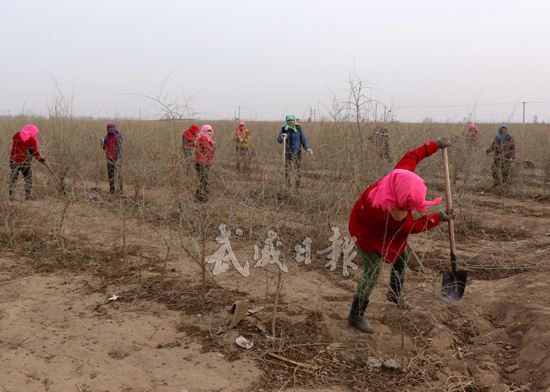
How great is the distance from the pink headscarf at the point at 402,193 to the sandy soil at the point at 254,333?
0.52m

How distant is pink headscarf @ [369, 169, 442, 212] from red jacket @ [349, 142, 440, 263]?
0.11 metres

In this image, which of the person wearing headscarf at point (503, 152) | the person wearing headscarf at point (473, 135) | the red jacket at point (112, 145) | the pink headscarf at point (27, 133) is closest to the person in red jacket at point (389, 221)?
the person wearing headscarf at point (473, 135)

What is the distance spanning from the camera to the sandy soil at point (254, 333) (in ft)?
8.20

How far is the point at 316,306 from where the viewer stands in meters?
3.42

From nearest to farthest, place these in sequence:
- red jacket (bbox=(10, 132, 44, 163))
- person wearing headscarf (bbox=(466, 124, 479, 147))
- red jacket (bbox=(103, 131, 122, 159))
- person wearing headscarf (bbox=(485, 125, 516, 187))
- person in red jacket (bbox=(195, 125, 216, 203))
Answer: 1. person in red jacket (bbox=(195, 125, 216, 203))
2. red jacket (bbox=(10, 132, 44, 163))
3. person wearing headscarf (bbox=(466, 124, 479, 147))
4. red jacket (bbox=(103, 131, 122, 159))
5. person wearing headscarf (bbox=(485, 125, 516, 187))

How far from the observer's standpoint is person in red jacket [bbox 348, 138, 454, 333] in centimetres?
251

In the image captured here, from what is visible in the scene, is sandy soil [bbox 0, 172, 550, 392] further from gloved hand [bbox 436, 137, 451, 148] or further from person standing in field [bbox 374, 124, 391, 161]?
person standing in field [bbox 374, 124, 391, 161]

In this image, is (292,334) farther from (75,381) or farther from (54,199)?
(54,199)

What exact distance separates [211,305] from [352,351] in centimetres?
122

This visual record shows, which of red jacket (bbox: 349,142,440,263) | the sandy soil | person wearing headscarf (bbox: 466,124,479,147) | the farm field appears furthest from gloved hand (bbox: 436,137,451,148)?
person wearing headscarf (bbox: 466,124,479,147)

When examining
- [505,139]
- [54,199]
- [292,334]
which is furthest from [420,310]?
[505,139]

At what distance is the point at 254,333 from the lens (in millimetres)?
3008

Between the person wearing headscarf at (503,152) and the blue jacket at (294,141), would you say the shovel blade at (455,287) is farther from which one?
the person wearing headscarf at (503,152)

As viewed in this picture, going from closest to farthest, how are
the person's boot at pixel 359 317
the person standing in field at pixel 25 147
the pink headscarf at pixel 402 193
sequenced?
the pink headscarf at pixel 402 193 < the person's boot at pixel 359 317 < the person standing in field at pixel 25 147
